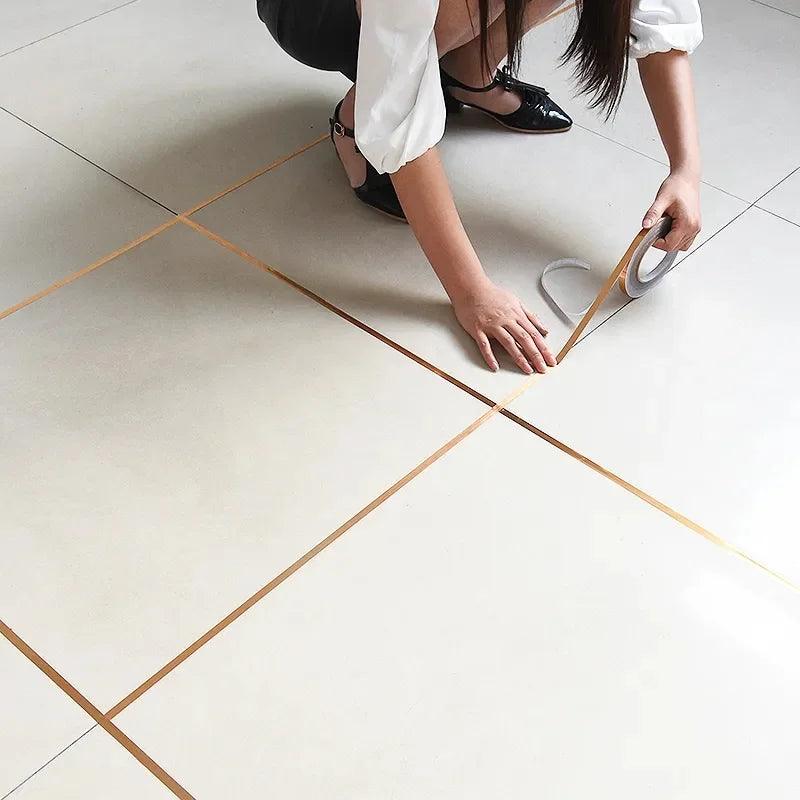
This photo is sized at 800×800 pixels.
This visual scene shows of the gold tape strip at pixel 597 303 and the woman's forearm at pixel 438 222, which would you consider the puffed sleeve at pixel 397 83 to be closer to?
the woman's forearm at pixel 438 222

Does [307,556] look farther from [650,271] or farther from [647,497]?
[650,271]

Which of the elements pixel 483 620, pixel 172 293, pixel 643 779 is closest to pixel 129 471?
pixel 172 293

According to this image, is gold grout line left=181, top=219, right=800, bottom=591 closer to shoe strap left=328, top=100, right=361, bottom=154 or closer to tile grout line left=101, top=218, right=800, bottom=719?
tile grout line left=101, top=218, right=800, bottom=719

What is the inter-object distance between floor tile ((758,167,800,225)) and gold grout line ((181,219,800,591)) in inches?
14.5

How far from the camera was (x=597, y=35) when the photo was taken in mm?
1300

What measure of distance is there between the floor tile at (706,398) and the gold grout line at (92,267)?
1.94 feet

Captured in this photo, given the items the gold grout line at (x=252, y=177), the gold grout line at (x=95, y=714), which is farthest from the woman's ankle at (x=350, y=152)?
the gold grout line at (x=95, y=714)

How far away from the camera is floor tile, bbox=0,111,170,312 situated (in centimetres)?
148

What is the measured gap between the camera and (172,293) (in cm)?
144

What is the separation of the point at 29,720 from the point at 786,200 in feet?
4.04

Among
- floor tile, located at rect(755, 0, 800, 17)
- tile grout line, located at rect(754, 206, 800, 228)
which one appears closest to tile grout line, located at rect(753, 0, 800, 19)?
floor tile, located at rect(755, 0, 800, 17)

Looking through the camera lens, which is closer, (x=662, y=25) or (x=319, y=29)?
(x=662, y=25)

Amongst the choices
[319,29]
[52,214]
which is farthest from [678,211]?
[52,214]

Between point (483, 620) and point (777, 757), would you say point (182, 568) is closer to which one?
A: point (483, 620)
